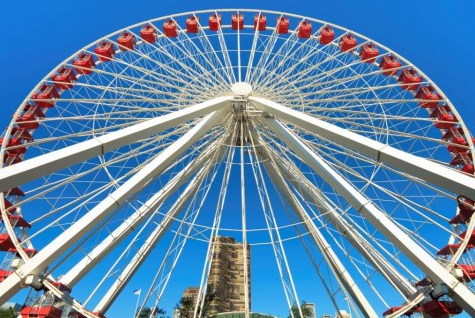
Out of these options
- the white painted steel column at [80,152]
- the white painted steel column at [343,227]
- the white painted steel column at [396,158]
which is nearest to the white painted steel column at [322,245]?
the white painted steel column at [343,227]

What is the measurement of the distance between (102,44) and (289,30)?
38.9 feet

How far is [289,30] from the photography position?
24.6 m

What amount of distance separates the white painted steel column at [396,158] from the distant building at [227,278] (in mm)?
58351

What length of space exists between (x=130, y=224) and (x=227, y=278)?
67169 millimetres

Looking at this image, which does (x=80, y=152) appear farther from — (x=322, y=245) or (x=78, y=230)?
(x=322, y=245)

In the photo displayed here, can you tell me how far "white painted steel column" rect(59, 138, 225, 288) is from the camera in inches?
645

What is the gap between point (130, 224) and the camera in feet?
58.1

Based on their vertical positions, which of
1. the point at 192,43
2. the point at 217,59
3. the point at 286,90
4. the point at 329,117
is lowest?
the point at 329,117

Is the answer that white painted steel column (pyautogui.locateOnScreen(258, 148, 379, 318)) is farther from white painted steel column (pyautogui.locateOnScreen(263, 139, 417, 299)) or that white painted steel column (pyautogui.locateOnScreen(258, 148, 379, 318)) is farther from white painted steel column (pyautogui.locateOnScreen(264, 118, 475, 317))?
white painted steel column (pyautogui.locateOnScreen(264, 118, 475, 317))

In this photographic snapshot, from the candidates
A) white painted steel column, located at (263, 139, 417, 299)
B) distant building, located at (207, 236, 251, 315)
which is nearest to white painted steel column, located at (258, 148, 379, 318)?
white painted steel column, located at (263, 139, 417, 299)

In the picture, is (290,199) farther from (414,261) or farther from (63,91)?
(63,91)

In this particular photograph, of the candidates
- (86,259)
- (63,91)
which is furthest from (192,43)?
(86,259)

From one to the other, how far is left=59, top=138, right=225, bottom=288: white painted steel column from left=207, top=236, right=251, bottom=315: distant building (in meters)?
52.5

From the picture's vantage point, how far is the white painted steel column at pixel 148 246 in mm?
18266
